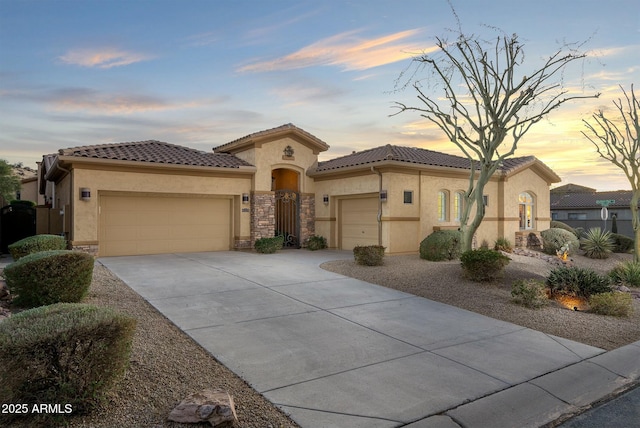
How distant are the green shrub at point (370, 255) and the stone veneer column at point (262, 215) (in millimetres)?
5902

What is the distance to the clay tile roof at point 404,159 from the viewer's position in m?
16.2

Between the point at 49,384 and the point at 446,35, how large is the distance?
12824 millimetres

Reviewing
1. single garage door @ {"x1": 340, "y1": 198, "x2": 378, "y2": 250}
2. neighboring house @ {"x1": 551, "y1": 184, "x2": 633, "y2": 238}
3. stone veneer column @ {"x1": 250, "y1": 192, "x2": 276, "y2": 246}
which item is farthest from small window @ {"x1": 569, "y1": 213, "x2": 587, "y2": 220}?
stone veneer column @ {"x1": 250, "y1": 192, "x2": 276, "y2": 246}

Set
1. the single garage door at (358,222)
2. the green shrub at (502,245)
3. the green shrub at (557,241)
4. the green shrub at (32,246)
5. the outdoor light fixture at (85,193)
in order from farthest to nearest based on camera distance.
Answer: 1. the green shrub at (557,241)
2. the green shrub at (502,245)
3. the single garage door at (358,222)
4. the outdoor light fixture at (85,193)
5. the green shrub at (32,246)

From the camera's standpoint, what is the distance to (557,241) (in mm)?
18375

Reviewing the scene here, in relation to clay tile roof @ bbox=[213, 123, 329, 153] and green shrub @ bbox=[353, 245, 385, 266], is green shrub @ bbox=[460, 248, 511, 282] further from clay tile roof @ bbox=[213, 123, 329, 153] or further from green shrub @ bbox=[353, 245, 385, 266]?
clay tile roof @ bbox=[213, 123, 329, 153]

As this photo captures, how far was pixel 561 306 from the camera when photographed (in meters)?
8.62

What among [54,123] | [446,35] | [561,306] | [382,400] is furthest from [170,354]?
[54,123]

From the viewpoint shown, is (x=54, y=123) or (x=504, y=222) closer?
(x=54, y=123)

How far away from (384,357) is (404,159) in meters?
11.4

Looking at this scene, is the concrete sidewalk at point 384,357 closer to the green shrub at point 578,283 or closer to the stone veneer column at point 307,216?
the green shrub at point 578,283

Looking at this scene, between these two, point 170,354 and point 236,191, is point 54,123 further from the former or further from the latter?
point 170,354

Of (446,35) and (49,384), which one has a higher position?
(446,35)

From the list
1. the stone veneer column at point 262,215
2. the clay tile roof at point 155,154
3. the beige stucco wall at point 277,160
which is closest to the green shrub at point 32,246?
the clay tile roof at point 155,154
